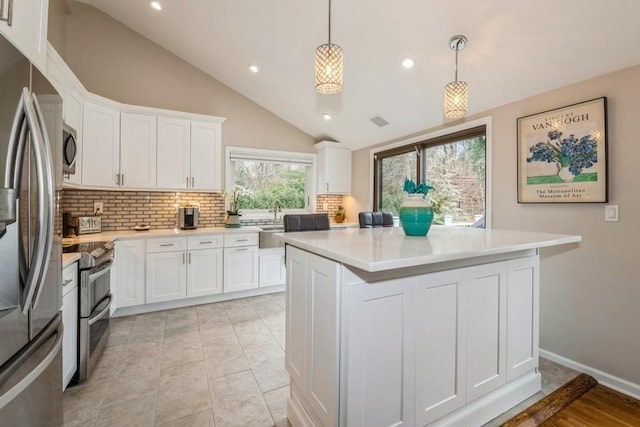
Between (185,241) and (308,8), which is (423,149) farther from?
(185,241)

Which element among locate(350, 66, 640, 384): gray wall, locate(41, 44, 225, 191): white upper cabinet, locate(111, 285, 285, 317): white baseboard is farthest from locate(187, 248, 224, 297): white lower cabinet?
locate(350, 66, 640, 384): gray wall

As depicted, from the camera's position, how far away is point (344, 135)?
465 cm

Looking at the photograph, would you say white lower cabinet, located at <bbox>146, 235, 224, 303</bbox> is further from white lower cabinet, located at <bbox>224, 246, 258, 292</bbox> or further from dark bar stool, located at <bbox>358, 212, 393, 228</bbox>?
dark bar stool, located at <bbox>358, 212, 393, 228</bbox>

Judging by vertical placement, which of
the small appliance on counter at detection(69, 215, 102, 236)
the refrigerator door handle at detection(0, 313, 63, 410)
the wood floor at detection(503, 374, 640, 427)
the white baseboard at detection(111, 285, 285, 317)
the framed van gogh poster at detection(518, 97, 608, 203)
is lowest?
the wood floor at detection(503, 374, 640, 427)

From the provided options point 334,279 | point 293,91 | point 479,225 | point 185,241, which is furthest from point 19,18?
point 479,225

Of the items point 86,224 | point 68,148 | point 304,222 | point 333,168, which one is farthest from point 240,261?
point 333,168

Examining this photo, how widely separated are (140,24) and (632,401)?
5862 mm

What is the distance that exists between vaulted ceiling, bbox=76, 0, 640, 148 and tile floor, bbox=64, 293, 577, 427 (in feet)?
7.85

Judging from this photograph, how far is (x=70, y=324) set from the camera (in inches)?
74.1

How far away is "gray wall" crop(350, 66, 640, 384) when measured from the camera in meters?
1.97

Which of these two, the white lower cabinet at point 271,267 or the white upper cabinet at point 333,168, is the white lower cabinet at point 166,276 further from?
the white upper cabinet at point 333,168

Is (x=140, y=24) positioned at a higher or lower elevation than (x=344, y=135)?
higher

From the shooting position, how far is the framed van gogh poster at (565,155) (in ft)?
6.87

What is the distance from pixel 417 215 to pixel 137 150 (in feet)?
11.0
